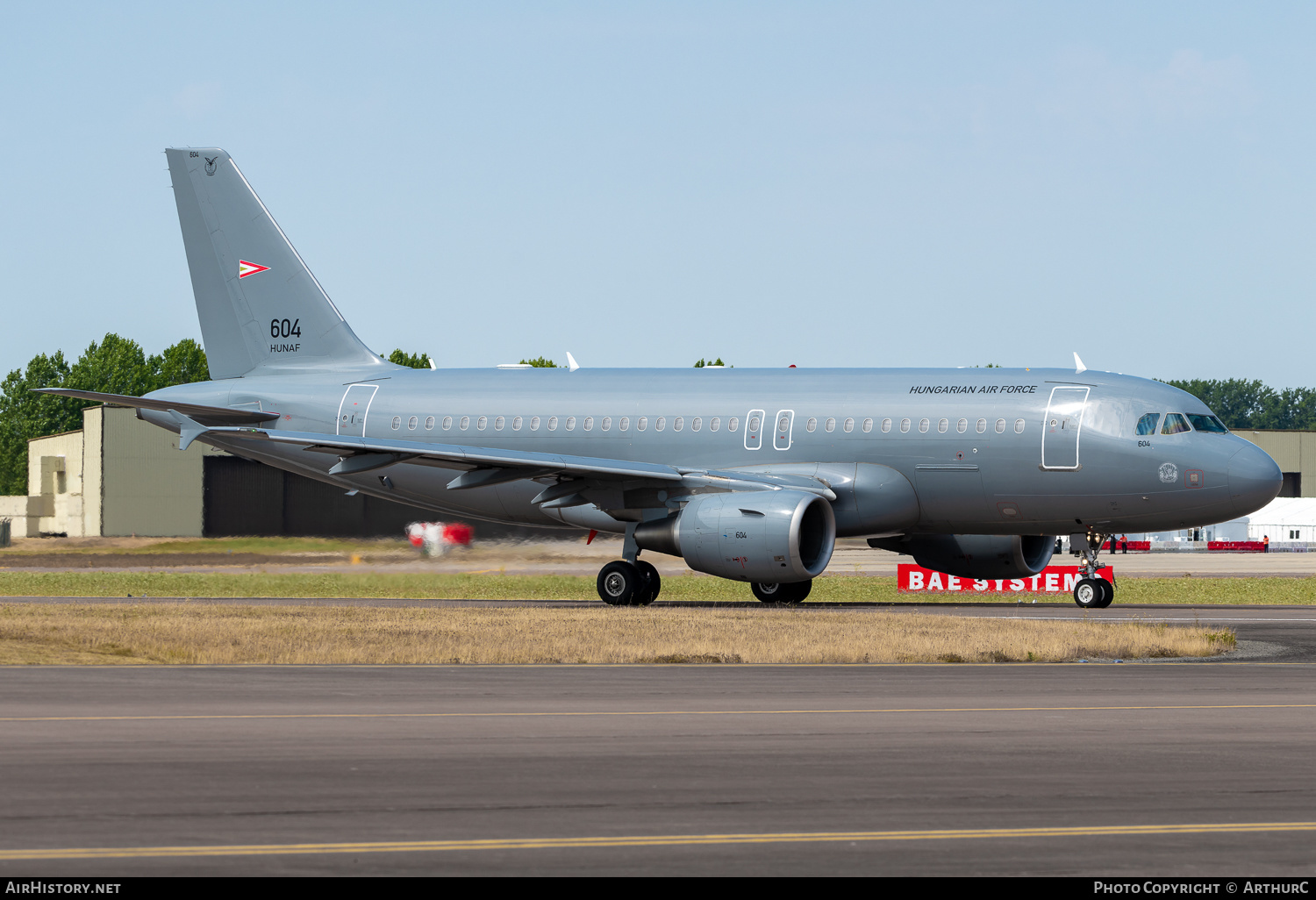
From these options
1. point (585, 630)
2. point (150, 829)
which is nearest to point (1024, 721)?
point (150, 829)

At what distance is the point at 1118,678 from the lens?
1895 centimetres

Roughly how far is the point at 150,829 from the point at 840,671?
38.2ft

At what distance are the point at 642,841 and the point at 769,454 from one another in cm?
2527

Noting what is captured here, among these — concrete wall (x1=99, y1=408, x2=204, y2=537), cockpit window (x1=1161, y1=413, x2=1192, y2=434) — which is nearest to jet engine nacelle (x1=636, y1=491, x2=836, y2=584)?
cockpit window (x1=1161, y1=413, x2=1192, y2=434)


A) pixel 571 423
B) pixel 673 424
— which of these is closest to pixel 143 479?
pixel 571 423

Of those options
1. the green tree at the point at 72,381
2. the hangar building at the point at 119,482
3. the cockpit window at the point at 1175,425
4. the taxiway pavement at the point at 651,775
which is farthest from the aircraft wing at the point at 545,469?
the green tree at the point at 72,381

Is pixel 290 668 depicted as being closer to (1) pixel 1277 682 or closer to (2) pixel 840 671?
(2) pixel 840 671

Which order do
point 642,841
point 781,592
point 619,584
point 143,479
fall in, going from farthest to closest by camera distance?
point 143,479 → point 781,592 → point 619,584 → point 642,841

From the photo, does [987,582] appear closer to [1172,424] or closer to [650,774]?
[1172,424]

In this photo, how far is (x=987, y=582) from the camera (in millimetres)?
41875

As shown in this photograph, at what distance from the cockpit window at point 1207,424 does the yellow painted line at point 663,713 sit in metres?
16.5

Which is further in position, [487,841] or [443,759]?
[443,759]

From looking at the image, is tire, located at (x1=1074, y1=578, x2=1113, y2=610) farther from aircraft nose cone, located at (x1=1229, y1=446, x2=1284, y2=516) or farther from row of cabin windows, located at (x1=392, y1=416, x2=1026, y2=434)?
row of cabin windows, located at (x1=392, y1=416, x2=1026, y2=434)

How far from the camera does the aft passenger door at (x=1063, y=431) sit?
3197 cm
